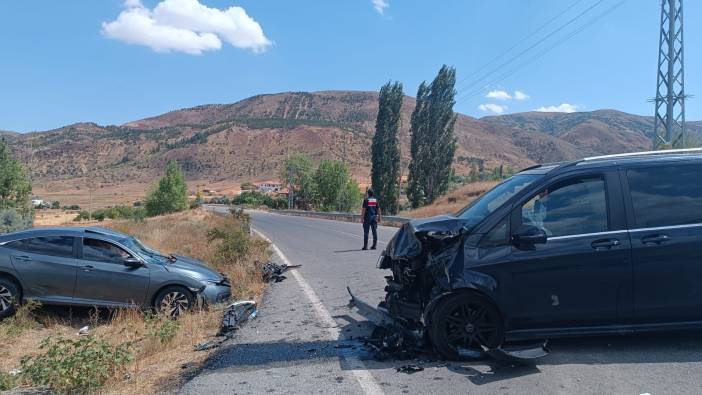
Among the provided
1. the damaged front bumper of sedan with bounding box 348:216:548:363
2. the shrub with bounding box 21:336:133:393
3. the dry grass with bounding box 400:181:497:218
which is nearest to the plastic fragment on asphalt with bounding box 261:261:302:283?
the damaged front bumper of sedan with bounding box 348:216:548:363

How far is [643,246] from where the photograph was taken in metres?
4.96

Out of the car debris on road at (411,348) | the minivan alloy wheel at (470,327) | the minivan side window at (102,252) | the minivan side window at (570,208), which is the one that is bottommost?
the car debris on road at (411,348)

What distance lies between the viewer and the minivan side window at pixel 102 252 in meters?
Answer: 8.61

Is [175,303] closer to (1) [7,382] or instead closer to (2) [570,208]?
(1) [7,382]

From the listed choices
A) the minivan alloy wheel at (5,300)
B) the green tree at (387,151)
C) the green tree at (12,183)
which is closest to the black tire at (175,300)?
the minivan alloy wheel at (5,300)

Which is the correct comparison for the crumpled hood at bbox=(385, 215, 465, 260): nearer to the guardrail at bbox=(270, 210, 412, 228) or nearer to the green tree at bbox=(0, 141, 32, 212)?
the guardrail at bbox=(270, 210, 412, 228)

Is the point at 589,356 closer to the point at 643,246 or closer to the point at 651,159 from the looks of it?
the point at 643,246

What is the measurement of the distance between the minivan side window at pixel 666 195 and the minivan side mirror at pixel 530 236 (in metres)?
0.92

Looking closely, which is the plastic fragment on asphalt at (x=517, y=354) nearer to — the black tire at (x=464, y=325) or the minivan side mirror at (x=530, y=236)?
the black tire at (x=464, y=325)

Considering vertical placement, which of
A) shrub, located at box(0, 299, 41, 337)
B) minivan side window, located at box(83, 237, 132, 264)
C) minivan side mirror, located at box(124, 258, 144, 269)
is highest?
minivan side window, located at box(83, 237, 132, 264)

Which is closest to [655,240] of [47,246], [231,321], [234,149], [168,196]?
[231,321]

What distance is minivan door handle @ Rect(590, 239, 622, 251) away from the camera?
4961 mm

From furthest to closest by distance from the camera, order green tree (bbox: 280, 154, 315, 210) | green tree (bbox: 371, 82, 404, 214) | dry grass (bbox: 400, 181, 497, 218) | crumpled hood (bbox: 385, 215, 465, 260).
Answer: green tree (bbox: 280, 154, 315, 210) < green tree (bbox: 371, 82, 404, 214) < dry grass (bbox: 400, 181, 497, 218) < crumpled hood (bbox: 385, 215, 465, 260)

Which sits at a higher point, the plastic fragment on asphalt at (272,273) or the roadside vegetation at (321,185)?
the roadside vegetation at (321,185)
